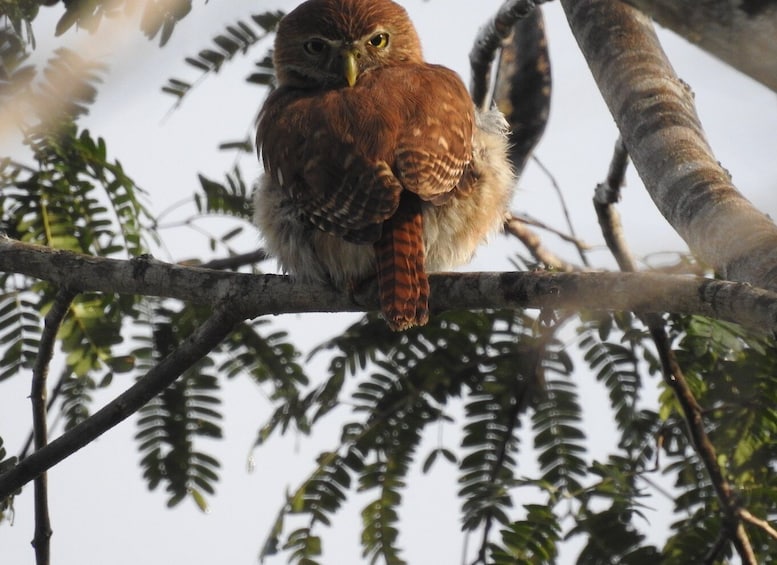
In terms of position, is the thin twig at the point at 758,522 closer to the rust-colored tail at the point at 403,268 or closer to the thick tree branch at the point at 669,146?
the thick tree branch at the point at 669,146

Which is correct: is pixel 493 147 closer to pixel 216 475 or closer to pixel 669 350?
pixel 669 350

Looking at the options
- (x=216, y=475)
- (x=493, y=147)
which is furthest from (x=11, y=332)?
(x=493, y=147)

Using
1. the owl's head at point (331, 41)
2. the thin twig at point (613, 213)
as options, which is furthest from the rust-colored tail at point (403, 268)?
the owl's head at point (331, 41)

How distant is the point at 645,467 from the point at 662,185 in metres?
1.31

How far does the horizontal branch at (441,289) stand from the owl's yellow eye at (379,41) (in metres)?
1.39

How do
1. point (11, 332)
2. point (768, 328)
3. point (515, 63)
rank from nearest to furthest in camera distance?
point (768, 328) < point (11, 332) < point (515, 63)

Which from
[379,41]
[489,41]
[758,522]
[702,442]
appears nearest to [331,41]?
[379,41]

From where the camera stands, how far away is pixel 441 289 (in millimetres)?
3096

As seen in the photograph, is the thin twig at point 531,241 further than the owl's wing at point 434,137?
Yes

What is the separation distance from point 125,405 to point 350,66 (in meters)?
1.66

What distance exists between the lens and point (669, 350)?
350 cm

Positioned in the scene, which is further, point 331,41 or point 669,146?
point 331,41

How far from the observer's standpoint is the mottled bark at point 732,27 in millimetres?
1177

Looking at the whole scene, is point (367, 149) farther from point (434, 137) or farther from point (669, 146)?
point (669, 146)
